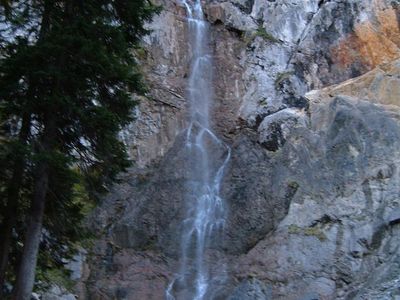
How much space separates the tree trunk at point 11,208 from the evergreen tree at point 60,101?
17mm

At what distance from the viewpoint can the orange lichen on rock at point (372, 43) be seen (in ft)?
79.4

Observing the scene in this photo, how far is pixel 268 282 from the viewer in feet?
55.5

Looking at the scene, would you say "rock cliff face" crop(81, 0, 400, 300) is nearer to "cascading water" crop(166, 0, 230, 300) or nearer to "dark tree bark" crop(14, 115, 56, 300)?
"cascading water" crop(166, 0, 230, 300)

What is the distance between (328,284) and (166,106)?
11.2 m

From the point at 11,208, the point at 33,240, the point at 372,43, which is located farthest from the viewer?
the point at 372,43

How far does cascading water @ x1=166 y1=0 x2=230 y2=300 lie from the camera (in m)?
18.0

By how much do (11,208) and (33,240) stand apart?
0.81 m

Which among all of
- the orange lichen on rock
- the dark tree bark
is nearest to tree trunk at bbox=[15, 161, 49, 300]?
the dark tree bark

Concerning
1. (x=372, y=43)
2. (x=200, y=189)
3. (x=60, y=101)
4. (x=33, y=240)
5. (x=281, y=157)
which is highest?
(x=372, y=43)

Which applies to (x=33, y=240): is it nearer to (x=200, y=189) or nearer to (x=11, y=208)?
(x=11, y=208)

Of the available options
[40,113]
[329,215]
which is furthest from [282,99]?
[40,113]

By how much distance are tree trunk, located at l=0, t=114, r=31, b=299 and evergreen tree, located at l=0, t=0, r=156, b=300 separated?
0.02 meters

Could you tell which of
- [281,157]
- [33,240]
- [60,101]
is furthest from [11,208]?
[281,157]

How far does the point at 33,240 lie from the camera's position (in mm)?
9062
